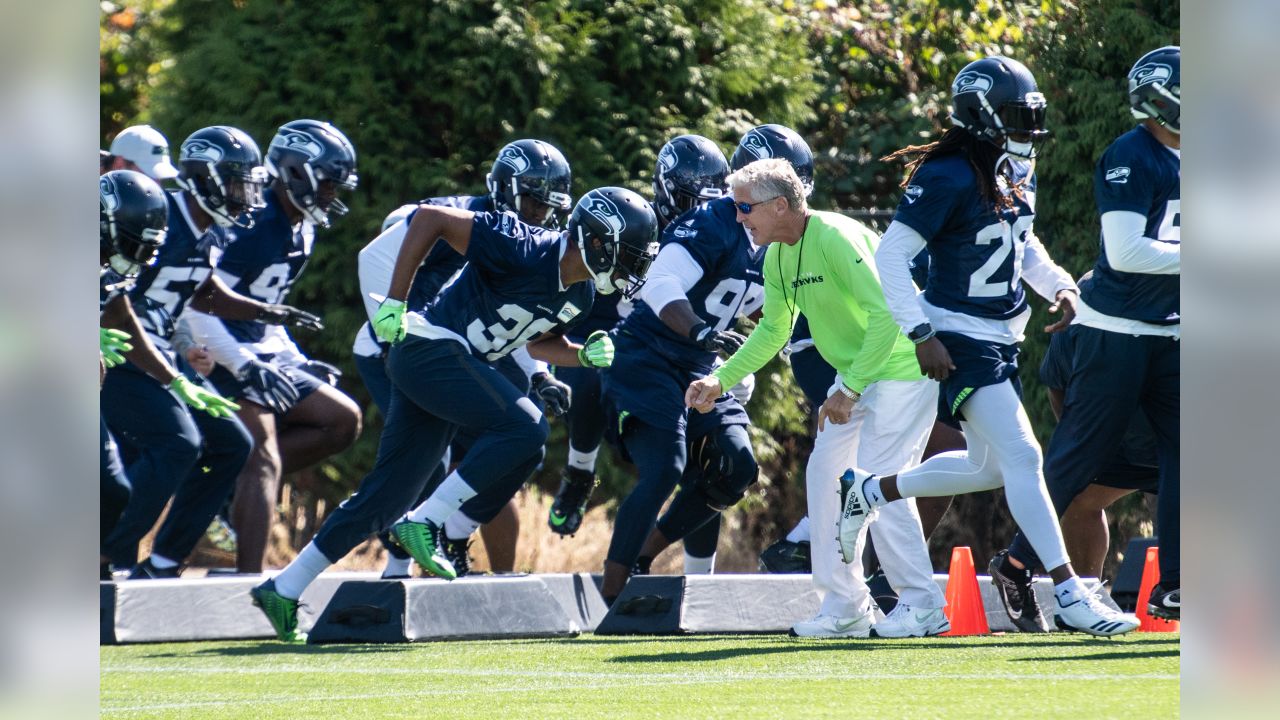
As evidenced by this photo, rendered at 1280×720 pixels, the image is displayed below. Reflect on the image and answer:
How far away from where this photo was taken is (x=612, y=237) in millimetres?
6754

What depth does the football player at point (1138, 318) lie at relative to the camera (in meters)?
6.02

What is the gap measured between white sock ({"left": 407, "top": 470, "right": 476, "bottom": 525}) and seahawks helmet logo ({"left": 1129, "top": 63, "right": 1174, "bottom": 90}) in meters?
2.93

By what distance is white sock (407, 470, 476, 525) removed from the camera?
6750mm

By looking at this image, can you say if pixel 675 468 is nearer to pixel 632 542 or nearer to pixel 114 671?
pixel 632 542

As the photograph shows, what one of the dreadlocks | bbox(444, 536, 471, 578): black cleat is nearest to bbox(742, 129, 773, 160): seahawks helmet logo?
the dreadlocks

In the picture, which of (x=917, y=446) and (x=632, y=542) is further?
(x=632, y=542)

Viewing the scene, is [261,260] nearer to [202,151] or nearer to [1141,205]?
[202,151]

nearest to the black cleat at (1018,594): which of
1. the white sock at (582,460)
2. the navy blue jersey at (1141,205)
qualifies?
the navy blue jersey at (1141,205)

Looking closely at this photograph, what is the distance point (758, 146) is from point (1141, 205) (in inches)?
91.4

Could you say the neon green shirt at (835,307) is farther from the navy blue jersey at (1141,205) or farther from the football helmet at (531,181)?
the football helmet at (531,181)

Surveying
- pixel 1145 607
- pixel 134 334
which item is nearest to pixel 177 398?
pixel 134 334
